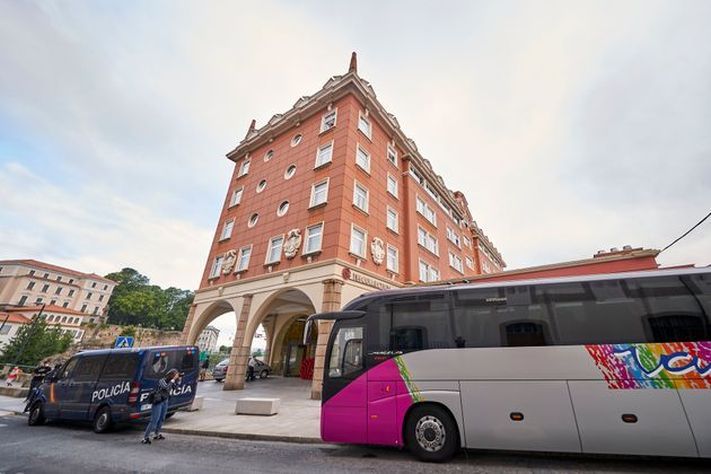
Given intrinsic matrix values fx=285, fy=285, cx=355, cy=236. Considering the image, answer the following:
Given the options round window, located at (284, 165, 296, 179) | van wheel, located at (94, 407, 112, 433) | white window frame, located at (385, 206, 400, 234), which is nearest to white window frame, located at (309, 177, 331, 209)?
round window, located at (284, 165, 296, 179)

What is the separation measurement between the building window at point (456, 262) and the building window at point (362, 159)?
13.8 metres

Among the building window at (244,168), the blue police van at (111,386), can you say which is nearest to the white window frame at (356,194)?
the blue police van at (111,386)

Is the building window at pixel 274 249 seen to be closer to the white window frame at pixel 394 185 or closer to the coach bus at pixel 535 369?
the white window frame at pixel 394 185

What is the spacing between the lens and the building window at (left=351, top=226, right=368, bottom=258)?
15801 mm

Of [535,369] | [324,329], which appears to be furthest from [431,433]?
[324,329]

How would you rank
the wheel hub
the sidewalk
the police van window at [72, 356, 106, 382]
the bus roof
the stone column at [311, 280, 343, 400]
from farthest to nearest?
the stone column at [311, 280, 343, 400]
the police van window at [72, 356, 106, 382]
the sidewalk
the wheel hub
the bus roof

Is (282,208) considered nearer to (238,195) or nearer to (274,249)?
(274,249)

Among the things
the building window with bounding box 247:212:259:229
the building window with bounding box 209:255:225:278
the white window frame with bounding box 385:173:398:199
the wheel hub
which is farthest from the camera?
the building window with bounding box 209:255:225:278

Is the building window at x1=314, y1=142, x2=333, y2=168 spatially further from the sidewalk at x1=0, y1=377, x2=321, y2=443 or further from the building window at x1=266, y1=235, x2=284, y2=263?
the sidewalk at x1=0, y1=377, x2=321, y2=443

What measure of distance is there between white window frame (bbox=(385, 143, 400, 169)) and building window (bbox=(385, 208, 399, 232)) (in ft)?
14.5

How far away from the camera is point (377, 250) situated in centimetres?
1708

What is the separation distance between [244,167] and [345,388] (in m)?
22.4

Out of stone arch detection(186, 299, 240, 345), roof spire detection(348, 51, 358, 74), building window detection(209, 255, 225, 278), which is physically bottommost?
stone arch detection(186, 299, 240, 345)

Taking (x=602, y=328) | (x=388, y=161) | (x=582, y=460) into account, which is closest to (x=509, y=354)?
(x=602, y=328)
